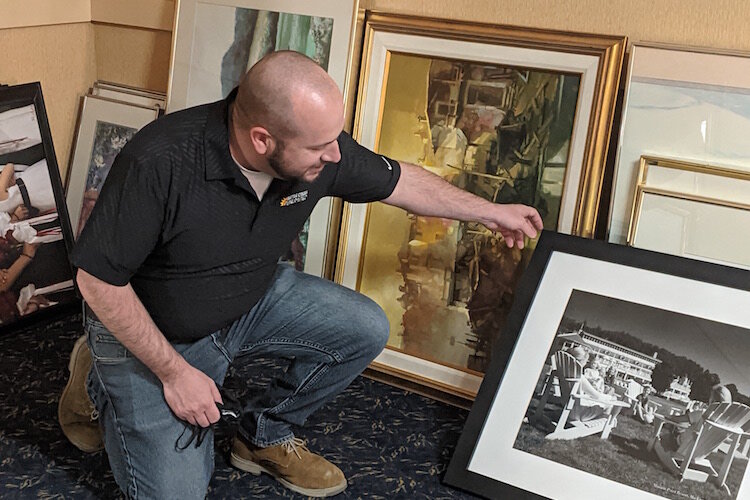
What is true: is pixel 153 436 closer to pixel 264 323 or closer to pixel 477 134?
pixel 264 323

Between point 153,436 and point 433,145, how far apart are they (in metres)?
1.12

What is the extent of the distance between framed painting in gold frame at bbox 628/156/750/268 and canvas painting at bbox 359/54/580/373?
0.74 feet

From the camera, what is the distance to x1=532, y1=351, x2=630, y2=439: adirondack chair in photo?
2.07 m

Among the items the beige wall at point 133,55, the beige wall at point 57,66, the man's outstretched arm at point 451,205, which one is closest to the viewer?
the man's outstretched arm at point 451,205

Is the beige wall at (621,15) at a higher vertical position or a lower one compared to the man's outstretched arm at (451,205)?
higher

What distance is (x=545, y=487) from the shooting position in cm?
203

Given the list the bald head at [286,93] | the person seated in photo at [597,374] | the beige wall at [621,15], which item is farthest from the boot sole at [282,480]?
the beige wall at [621,15]

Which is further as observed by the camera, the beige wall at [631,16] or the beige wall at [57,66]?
the beige wall at [57,66]

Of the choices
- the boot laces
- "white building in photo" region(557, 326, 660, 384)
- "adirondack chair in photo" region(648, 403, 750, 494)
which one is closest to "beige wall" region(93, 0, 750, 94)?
"white building in photo" region(557, 326, 660, 384)

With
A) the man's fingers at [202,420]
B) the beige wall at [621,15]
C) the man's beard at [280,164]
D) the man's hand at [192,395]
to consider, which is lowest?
the man's fingers at [202,420]

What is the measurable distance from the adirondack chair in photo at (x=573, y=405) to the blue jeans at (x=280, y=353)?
428mm

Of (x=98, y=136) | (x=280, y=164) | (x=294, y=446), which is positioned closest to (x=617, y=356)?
(x=294, y=446)

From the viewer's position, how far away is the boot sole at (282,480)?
6.83 ft

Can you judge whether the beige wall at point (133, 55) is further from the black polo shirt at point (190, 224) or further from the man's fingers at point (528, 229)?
the man's fingers at point (528, 229)
